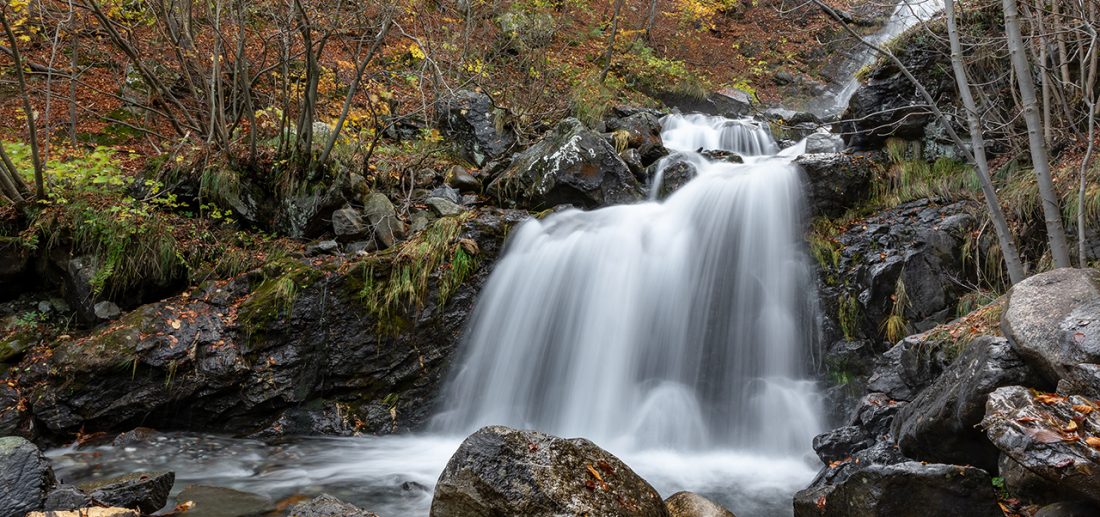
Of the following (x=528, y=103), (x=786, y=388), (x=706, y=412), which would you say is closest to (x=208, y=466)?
(x=706, y=412)

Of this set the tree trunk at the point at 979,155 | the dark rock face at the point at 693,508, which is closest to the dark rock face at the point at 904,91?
the tree trunk at the point at 979,155

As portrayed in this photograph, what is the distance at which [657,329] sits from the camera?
21.3 ft

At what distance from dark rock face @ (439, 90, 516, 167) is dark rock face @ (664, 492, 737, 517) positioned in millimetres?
7269

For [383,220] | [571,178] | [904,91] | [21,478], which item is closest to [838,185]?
[904,91]

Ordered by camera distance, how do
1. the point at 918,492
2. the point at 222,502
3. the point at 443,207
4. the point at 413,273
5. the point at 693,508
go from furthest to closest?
1. the point at 443,207
2. the point at 413,273
3. the point at 222,502
4. the point at 693,508
5. the point at 918,492

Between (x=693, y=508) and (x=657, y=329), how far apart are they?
10.1ft

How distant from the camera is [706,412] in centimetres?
575

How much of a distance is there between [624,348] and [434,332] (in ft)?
6.83

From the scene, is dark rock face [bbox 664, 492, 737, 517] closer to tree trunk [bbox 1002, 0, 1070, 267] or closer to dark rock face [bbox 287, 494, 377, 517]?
dark rock face [bbox 287, 494, 377, 517]

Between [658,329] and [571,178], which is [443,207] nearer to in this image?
[571,178]

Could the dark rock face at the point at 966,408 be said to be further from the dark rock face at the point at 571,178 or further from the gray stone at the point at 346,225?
the gray stone at the point at 346,225

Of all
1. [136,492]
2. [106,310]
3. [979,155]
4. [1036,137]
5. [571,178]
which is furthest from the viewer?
[571,178]

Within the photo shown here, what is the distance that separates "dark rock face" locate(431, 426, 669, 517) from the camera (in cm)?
305

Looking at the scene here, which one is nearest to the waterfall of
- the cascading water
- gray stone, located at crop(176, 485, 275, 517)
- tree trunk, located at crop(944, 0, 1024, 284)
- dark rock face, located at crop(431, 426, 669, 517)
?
the cascading water
